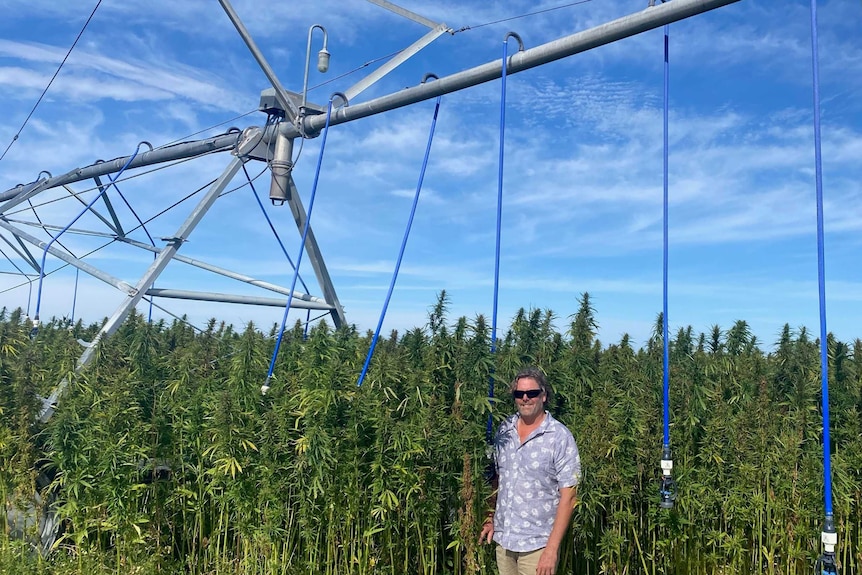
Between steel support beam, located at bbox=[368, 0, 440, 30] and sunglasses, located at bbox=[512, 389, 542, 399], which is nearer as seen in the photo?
sunglasses, located at bbox=[512, 389, 542, 399]

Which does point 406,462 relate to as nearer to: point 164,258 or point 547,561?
point 547,561

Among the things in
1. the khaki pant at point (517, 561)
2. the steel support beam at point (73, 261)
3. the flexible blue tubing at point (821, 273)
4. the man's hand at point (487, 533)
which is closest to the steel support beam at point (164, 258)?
the steel support beam at point (73, 261)

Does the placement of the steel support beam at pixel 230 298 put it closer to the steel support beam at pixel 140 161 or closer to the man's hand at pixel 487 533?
the steel support beam at pixel 140 161

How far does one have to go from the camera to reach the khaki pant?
413 cm

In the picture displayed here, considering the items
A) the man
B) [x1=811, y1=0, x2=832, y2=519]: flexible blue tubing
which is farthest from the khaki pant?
[x1=811, y1=0, x2=832, y2=519]: flexible blue tubing

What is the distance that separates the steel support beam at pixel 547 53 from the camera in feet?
17.5

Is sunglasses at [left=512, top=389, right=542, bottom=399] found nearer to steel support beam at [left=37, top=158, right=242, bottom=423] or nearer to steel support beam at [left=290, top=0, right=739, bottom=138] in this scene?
steel support beam at [left=290, top=0, right=739, bottom=138]

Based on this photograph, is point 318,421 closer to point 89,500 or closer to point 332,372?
point 332,372

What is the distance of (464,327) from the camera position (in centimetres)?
516

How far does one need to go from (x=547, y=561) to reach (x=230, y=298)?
6889 mm

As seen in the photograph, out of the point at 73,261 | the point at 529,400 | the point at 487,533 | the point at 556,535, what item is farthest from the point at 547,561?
the point at 73,261

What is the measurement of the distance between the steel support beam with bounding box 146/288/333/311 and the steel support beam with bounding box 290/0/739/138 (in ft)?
9.21

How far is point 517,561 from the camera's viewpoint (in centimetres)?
425

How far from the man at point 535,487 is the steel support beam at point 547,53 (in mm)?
2867
